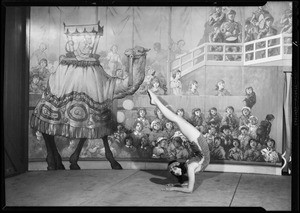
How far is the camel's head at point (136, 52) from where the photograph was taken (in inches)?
256

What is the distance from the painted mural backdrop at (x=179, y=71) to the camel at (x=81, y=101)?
4.6 inches

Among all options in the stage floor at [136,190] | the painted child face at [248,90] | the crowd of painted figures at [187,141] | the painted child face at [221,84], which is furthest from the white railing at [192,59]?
the stage floor at [136,190]

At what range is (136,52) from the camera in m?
6.50

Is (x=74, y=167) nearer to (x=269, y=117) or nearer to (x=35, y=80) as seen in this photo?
(x=35, y=80)

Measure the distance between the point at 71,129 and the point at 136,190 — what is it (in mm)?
1900

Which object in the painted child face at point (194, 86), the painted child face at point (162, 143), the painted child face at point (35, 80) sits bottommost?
the painted child face at point (162, 143)

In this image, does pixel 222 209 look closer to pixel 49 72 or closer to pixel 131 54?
pixel 131 54

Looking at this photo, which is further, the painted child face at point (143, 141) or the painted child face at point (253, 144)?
the painted child face at point (143, 141)

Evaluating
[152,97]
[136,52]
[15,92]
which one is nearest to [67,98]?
[15,92]

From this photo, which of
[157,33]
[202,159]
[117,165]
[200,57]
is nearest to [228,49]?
[200,57]

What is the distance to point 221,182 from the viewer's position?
19.0 ft

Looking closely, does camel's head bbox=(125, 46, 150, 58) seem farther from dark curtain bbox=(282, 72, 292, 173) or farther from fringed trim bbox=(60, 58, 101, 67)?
dark curtain bbox=(282, 72, 292, 173)

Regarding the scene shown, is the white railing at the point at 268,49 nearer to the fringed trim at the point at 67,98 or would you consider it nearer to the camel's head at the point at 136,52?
the camel's head at the point at 136,52

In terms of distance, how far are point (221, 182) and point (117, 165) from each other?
1.84 m
